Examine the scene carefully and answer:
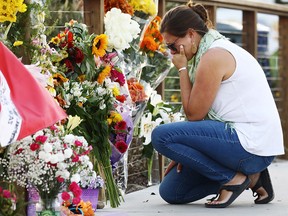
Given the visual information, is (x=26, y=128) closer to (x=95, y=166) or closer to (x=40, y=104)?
(x=40, y=104)

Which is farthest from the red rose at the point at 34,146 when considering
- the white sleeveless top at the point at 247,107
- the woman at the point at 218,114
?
the white sleeveless top at the point at 247,107

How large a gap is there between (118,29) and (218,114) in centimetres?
79

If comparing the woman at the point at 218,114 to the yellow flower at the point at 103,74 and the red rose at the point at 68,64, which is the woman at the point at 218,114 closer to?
the yellow flower at the point at 103,74

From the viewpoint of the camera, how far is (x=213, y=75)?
19.3 ft

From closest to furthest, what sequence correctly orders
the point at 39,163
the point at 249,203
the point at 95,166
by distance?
the point at 39,163
the point at 95,166
the point at 249,203

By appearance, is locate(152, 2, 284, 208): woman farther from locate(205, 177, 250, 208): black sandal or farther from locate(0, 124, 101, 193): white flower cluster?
locate(0, 124, 101, 193): white flower cluster

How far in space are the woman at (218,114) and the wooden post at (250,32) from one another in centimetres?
319

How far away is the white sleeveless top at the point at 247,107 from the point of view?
19.6 feet

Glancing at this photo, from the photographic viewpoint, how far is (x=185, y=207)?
20.1 ft

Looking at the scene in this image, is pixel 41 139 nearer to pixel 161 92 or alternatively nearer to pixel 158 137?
pixel 158 137

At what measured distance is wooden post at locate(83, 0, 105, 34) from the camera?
20.5ft

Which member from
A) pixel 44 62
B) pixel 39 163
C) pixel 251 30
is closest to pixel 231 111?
pixel 44 62

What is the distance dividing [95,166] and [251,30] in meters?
3.83

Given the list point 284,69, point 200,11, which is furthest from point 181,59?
point 284,69
